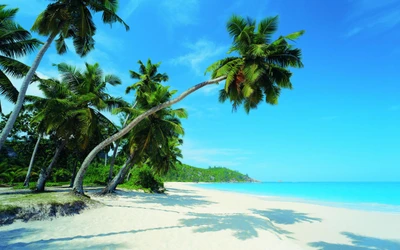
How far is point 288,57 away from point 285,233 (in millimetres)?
7901

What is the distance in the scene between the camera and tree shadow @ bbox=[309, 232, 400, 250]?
25.6 ft

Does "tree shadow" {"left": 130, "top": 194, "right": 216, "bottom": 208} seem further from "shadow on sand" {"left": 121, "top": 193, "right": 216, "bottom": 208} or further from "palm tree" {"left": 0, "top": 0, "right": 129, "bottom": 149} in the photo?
"palm tree" {"left": 0, "top": 0, "right": 129, "bottom": 149}

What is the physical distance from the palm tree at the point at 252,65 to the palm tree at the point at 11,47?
512 centimetres

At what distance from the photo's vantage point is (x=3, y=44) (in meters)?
10.3

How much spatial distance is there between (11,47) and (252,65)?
11249 millimetres

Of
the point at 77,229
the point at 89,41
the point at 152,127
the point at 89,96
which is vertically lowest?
the point at 77,229

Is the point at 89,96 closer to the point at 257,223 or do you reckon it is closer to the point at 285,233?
the point at 257,223

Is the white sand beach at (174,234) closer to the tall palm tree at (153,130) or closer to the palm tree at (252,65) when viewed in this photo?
the palm tree at (252,65)

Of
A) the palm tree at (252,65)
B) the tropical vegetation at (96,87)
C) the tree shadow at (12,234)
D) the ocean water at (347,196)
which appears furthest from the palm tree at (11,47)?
the ocean water at (347,196)

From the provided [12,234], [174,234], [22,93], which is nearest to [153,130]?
[22,93]

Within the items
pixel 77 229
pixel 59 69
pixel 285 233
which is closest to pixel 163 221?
pixel 77 229

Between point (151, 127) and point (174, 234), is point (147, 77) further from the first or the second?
point (174, 234)

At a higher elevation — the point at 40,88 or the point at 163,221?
the point at 40,88

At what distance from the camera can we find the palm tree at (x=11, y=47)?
402 inches
